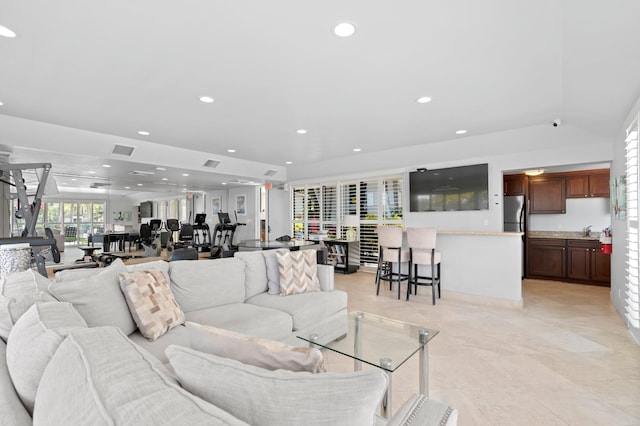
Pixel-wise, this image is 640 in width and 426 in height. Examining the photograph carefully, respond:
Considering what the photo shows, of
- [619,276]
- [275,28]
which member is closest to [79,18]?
[275,28]

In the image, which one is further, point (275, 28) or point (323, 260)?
point (323, 260)

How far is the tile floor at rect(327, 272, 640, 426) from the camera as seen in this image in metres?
2.03

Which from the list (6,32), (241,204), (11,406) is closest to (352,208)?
(241,204)

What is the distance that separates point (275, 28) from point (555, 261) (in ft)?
21.0

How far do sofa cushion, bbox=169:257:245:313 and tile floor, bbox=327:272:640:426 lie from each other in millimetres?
1070

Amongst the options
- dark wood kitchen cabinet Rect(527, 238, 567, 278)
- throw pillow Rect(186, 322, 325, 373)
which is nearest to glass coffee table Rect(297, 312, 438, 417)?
throw pillow Rect(186, 322, 325, 373)

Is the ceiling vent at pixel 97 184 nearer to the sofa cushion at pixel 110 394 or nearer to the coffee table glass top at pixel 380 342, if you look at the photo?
the coffee table glass top at pixel 380 342

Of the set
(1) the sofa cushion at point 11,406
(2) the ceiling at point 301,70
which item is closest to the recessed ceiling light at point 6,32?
(2) the ceiling at point 301,70

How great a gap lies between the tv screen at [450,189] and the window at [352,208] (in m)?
0.68

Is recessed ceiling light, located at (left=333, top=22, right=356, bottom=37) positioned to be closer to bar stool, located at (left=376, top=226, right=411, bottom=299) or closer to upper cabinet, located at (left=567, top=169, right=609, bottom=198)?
bar stool, located at (left=376, top=226, right=411, bottom=299)

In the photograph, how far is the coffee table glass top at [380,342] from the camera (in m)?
1.78

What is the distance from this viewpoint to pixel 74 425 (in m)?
0.53

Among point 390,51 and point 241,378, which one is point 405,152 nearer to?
point 390,51

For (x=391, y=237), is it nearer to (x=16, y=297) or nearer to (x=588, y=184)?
(x=588, y=184)
